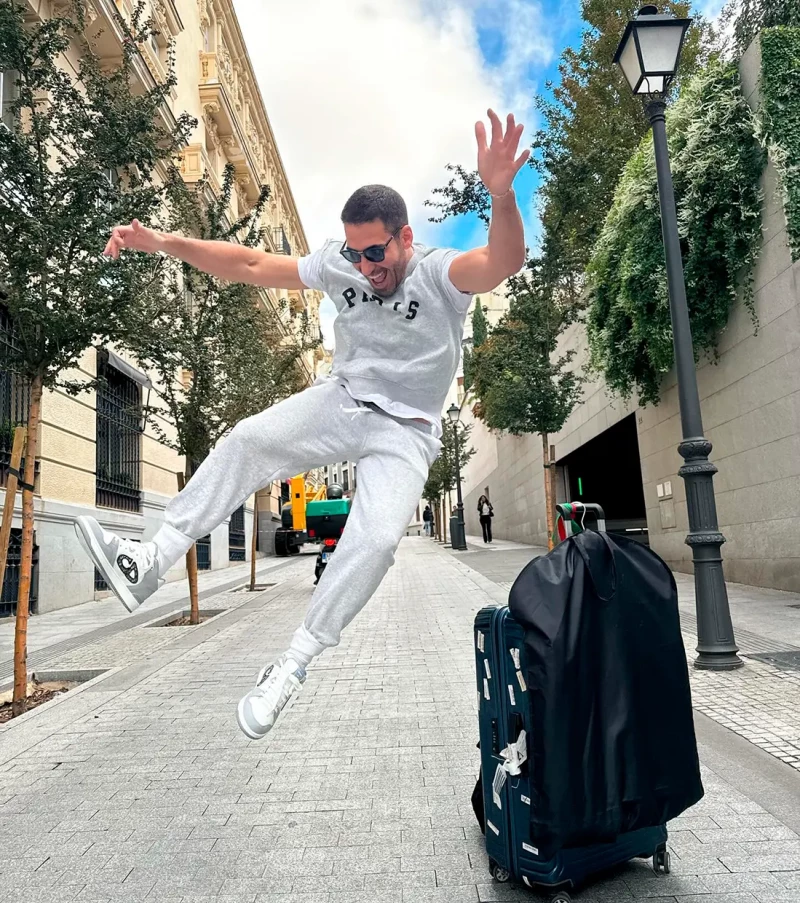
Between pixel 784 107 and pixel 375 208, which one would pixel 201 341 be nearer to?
pixel 375 208

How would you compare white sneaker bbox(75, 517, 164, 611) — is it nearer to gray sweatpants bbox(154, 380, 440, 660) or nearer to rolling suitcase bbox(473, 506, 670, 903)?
gray sweatpants bbox(154, 380, 440, 660)

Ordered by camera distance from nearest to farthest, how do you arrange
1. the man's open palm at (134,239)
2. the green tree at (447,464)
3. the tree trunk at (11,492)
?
the man's open palm at (134,239) < the tree trunk at (11,492) < the green tree at (447,464)

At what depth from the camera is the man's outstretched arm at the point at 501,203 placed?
225cm

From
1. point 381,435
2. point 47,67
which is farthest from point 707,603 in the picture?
point 47,67

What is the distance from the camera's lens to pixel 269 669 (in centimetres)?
250

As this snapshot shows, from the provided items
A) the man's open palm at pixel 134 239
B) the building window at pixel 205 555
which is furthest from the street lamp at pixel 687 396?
the building window at pixel 205 555

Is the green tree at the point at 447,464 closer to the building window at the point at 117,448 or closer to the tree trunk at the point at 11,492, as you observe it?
the building window at the point at 117,448

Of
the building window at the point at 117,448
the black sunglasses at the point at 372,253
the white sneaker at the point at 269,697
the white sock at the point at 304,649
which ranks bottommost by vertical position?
the white sneaker at the point at 269,697

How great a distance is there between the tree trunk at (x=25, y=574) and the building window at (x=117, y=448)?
7875mm

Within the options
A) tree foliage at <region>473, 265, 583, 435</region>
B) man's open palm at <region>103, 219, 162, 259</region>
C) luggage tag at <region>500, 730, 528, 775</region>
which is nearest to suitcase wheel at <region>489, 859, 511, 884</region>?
luggage tag at <region>500, 730, 528, 775</region>

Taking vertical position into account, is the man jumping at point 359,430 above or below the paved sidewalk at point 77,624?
above

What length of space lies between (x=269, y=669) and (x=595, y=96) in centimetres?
1570

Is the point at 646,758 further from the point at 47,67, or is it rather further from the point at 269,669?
the point at 47,67

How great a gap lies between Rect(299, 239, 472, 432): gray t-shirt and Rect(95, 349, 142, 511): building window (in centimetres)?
1203
